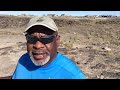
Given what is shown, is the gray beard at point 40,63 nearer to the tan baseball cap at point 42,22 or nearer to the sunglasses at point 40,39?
the sunglasses at point 40,39

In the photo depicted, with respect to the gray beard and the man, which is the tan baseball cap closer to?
the man

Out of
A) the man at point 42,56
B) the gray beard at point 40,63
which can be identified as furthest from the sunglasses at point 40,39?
the gray beard at point 40,63

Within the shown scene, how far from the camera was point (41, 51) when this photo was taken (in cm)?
241

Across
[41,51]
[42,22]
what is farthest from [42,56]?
[42,22]

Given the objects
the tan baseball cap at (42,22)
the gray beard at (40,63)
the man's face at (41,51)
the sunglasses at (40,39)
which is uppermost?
the tan baseball cap at (42,22)

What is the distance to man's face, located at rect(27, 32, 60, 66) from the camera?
241 centimetres

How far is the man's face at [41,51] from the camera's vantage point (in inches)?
94.7

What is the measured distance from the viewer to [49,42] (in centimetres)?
243

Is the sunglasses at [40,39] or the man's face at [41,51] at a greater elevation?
the sunglasses at [40,39]

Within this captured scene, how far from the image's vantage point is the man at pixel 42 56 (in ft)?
7.73

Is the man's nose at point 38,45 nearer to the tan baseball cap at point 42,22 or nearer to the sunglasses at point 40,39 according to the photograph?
the sunglasses at point 40,39
